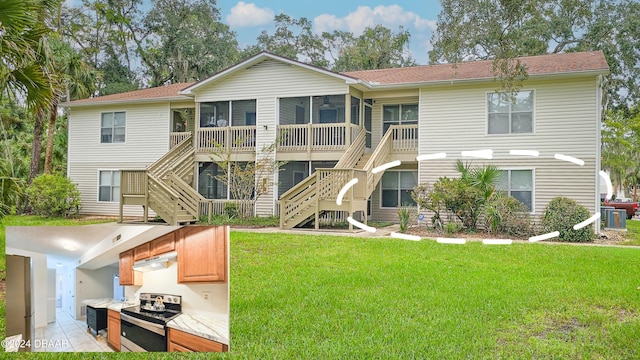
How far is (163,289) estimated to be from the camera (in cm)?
324

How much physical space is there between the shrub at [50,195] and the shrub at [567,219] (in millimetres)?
16638

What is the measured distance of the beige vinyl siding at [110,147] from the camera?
21.9m

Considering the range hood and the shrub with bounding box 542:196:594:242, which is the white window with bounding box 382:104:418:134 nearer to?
the shrub with bounding box 542:196:594:242

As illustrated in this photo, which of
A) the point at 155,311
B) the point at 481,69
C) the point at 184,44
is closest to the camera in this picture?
the point at 155,311

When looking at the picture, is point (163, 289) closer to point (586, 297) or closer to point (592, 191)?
point (586, 297)

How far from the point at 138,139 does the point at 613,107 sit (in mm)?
23260

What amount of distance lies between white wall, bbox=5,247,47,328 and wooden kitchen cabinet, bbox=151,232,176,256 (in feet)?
1.93

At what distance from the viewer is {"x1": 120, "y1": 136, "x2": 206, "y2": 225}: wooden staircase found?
1770 cm

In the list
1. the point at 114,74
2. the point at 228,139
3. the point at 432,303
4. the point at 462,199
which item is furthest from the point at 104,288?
the point at 114,74

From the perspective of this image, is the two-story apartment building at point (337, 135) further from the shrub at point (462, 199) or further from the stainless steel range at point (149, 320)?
the stainless steel range at point (149, 320)

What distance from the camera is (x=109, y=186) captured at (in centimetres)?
2255

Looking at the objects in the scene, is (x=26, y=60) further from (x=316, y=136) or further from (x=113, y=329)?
(x=316, y=136)

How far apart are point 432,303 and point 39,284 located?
499 cm

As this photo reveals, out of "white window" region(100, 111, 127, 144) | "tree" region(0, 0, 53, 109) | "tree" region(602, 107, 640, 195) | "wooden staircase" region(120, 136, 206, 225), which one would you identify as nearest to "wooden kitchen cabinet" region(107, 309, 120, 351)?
"tree" region(0, 0, 53, 109)
